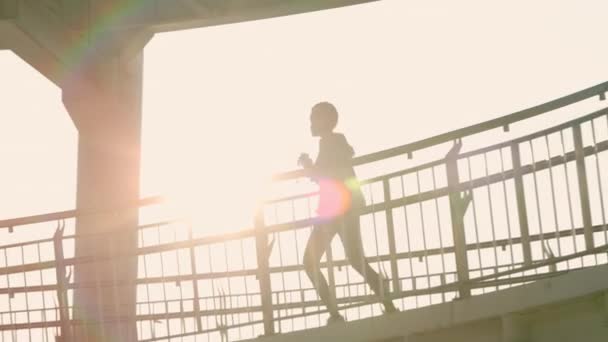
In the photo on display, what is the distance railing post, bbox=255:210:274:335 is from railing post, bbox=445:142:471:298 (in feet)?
6.63

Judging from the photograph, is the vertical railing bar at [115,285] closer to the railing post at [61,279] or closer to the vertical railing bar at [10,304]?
the railing post at [61,279]

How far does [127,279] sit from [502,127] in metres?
4.93

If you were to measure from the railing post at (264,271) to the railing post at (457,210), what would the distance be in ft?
6.63

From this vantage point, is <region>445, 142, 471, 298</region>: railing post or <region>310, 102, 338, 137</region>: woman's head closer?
<region>445, 142, 471, 298</region>: railing post

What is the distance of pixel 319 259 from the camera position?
56.1 ft

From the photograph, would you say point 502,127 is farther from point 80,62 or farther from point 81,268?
point 80,62

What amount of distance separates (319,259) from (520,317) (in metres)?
2.80

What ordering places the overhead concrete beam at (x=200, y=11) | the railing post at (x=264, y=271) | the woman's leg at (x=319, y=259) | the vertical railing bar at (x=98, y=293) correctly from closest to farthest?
the woman's leg at (x=319, y=259)
the railing post at (x=264, y=271)
the vertical railing bar at (x=98, y=293)
the overhead concrete beam at (x=200, y=11)

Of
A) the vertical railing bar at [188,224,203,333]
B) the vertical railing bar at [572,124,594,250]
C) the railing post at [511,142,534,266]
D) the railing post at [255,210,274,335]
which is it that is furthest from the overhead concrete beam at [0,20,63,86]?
the vertical railing bar at [572,124,594,250]

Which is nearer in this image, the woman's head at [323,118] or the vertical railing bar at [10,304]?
the woman's head at [323,118]

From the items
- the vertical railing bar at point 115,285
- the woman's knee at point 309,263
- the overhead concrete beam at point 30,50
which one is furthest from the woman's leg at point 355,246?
the overhead concrete beam at point 30,50

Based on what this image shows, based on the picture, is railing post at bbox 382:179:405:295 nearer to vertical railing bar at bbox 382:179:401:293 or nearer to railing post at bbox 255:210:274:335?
vertical railing bar at bbox 382:179:401:293

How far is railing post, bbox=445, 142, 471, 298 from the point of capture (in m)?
15.6

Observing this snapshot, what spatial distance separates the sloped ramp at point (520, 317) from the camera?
562 inches
